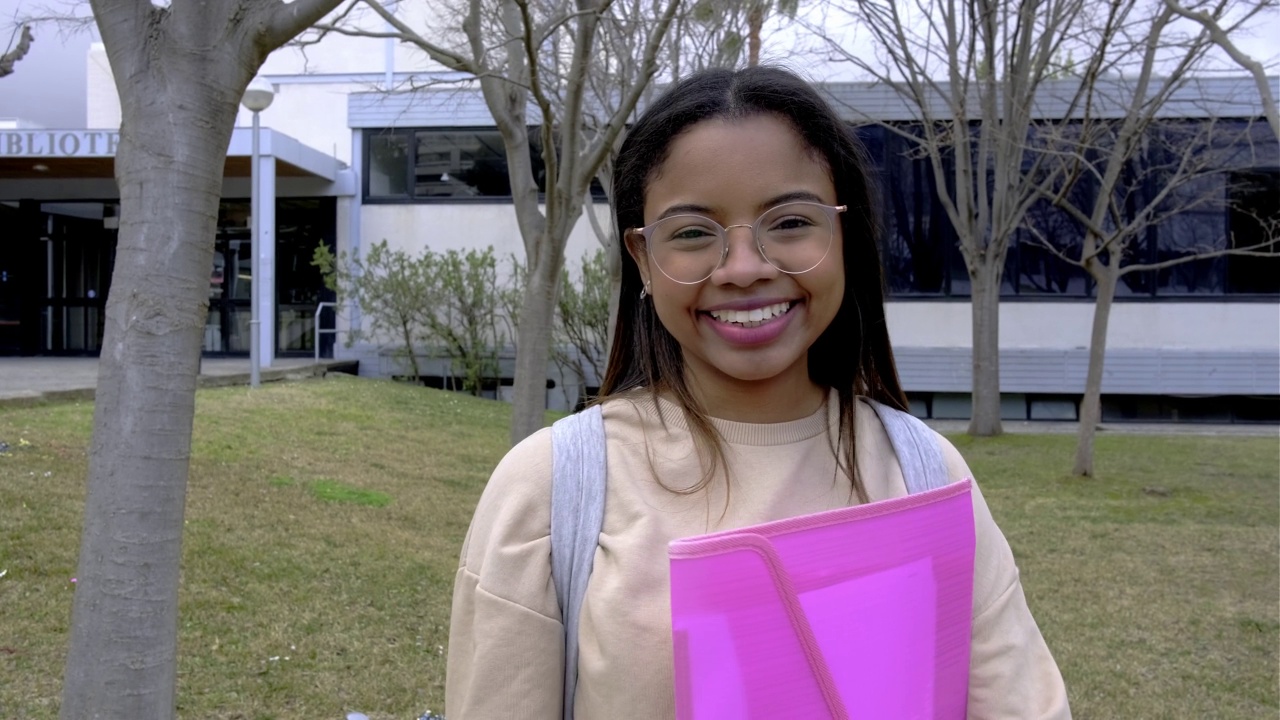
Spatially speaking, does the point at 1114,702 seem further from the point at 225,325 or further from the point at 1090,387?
the point at 225,325

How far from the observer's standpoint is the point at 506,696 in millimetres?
1288

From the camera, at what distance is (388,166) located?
1980 cm

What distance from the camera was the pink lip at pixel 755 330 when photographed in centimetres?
145

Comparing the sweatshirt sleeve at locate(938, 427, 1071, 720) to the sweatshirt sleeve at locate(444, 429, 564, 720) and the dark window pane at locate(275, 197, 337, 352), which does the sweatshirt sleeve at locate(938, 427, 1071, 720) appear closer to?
the sweatshirt sleeve at locate(444, 429, 564, 720)

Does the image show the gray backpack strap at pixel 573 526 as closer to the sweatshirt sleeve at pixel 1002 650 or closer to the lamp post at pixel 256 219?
the sweatshirt sleeve at pixel 1002 650

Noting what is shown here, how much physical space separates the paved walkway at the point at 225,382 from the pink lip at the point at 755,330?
11034mm

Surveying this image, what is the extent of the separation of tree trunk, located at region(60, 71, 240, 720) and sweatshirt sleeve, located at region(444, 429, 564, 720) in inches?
75.5

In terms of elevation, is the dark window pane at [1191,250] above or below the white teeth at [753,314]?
above

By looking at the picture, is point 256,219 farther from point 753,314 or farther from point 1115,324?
point 1115,324

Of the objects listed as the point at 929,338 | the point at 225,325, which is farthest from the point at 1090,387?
the point at 225,325

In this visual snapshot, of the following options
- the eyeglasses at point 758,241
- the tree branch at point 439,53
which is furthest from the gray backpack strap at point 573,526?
the tree branch at point 439,53

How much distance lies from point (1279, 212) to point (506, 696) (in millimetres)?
19252

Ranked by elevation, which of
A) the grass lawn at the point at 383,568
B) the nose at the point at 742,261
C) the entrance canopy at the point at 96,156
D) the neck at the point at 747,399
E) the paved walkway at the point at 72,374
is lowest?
the grass lawn at the point at 383,568

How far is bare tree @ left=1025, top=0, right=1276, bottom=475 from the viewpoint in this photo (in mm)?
10398
